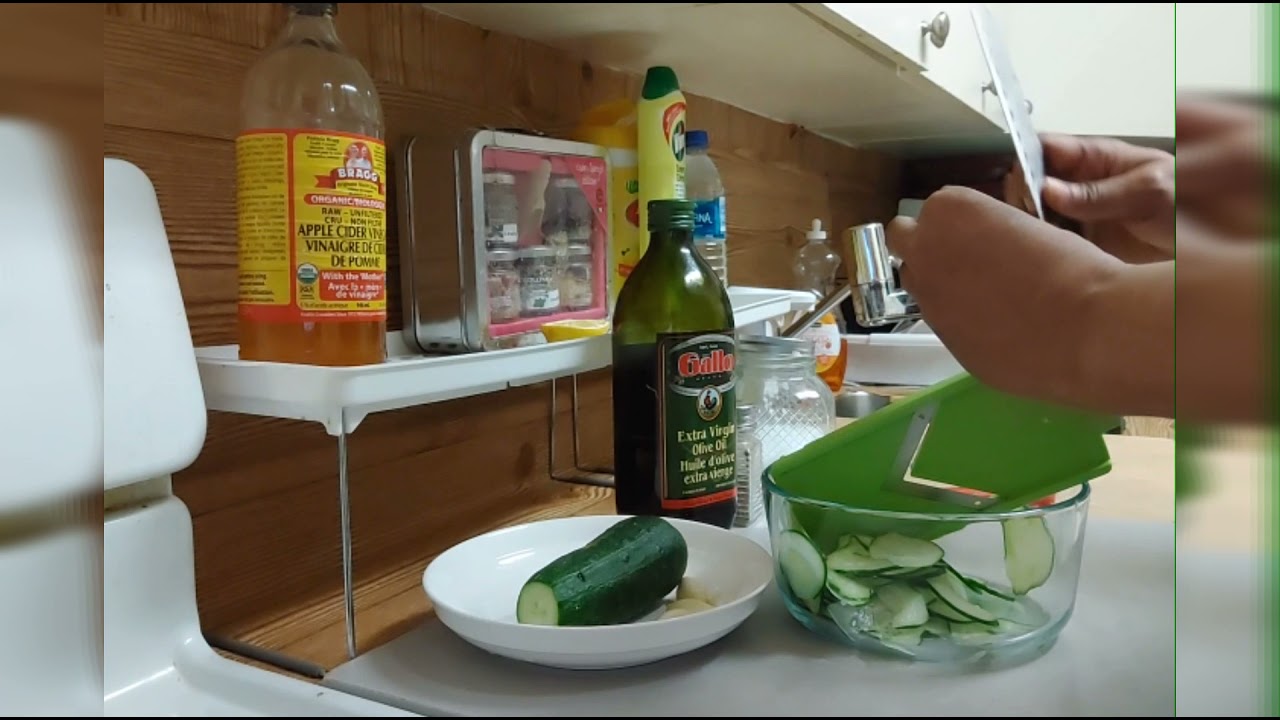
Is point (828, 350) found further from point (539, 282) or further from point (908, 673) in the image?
point (908, 673)

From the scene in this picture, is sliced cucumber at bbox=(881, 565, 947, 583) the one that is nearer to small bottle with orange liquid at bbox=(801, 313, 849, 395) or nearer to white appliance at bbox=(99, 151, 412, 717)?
white appliance at bbox=(99, 151, 412, 717)

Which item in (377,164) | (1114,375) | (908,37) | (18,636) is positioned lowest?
(18,636)

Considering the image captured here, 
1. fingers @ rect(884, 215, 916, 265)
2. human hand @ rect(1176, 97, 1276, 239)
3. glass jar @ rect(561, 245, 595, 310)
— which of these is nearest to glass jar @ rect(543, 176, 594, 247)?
glass jar @ rect(561, 245, 595, 310)

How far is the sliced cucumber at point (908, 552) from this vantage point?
20.7 inches

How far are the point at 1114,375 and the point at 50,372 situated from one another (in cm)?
44

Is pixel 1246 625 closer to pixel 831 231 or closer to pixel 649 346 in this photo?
pixel 649 346

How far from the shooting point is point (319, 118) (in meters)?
0.60

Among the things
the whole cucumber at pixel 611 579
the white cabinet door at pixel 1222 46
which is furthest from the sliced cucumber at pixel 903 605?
the white cabinet door at pixel 1222 46

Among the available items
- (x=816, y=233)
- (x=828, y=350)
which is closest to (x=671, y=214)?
(x=828, y=350)

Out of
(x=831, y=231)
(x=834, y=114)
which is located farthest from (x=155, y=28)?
(x=831, y=231)

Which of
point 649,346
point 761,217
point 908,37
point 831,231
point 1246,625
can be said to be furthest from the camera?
point 831,231

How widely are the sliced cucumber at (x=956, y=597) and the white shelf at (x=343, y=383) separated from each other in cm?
30

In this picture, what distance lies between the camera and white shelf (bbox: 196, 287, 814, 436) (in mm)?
520

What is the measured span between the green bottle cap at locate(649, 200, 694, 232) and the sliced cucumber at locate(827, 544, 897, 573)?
287 mm
